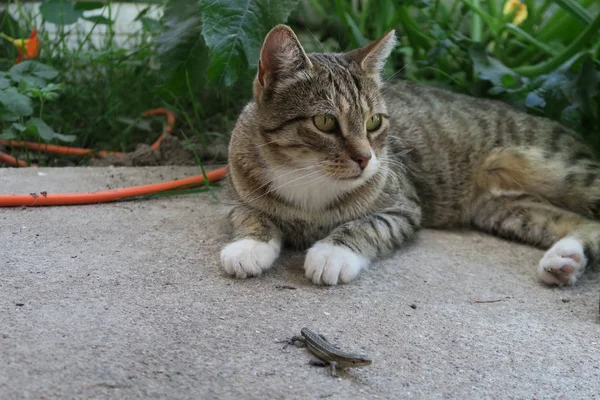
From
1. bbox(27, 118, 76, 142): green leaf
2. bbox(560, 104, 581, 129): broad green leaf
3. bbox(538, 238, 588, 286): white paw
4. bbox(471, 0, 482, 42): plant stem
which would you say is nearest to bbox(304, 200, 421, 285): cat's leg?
bbox(538, 238, 588, 286): white paw

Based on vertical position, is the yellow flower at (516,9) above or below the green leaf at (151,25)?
above

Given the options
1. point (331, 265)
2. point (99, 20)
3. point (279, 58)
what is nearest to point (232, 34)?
point (279, 58)

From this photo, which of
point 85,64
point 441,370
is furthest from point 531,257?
point 85,64

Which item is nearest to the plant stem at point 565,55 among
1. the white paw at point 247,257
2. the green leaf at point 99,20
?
the white paw at point 247,257

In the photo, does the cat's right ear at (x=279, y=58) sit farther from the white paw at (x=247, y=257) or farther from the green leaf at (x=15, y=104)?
the green leaf at (x=15, y=104)

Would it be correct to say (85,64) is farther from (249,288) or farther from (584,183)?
(584,183)

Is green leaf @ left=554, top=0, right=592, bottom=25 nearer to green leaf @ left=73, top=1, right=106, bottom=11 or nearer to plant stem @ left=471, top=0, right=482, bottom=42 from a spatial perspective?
plant stem @ left=471, top=0, right=482, bottom=42

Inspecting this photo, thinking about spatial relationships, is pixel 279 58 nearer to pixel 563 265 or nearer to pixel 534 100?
pixel 563 265
